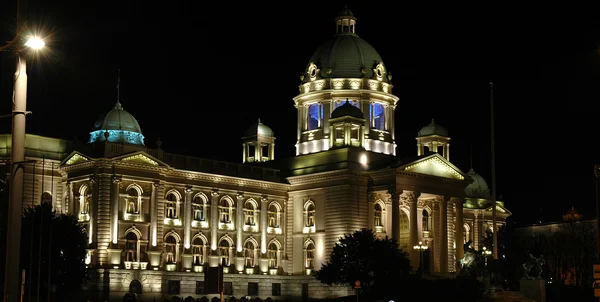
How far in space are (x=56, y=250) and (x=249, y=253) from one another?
27.9 metres

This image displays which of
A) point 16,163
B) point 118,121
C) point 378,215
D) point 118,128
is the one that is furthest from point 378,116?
point 16,163

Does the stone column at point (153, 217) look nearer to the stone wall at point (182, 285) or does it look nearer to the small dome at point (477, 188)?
the stone wall at point (182, 285)

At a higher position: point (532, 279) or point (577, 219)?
point (577, 219)

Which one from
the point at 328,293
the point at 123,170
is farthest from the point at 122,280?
the point at 328,293

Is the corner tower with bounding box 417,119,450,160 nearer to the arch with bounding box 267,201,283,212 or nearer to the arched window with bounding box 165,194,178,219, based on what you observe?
the arch with bounding box 267,201,283,212

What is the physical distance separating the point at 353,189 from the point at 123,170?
22710mm

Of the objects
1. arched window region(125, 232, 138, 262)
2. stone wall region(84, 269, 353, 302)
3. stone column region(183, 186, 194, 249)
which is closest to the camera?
stone wall region(84, 269, 353, 302)

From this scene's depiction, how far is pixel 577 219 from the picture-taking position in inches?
5015

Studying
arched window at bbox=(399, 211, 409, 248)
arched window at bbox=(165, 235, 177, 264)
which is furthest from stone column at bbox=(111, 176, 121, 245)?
arched window at bbox=(399, 211, 409, 248)

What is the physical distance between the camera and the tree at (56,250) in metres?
67.1

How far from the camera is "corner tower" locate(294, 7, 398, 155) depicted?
330 ft

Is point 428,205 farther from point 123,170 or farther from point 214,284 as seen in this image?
point 214,284

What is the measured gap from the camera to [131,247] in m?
81.8

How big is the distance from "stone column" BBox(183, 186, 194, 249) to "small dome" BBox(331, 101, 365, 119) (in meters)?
17.0
